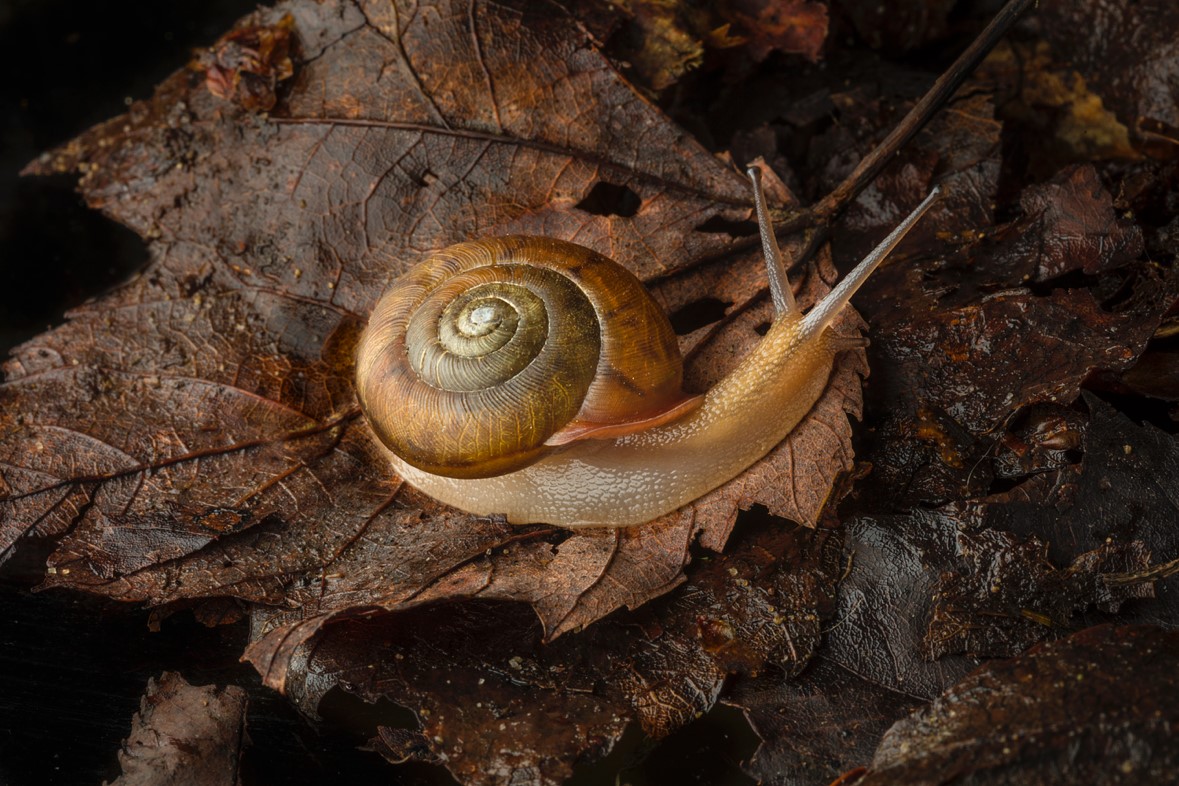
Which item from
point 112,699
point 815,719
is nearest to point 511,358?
point 815,719

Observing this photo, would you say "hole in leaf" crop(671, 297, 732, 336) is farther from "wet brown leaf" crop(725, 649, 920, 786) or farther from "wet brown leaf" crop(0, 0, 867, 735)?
"wet brown leaf" crop(725, 649, 920, 786)

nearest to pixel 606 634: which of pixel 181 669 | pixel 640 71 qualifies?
pixel 181 669

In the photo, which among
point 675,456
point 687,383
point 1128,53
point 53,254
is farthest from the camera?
point 53,254

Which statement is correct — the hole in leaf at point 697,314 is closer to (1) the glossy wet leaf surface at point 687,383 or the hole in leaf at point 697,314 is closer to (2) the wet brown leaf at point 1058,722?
(1) the glossy wet leaf surface at point 687,383

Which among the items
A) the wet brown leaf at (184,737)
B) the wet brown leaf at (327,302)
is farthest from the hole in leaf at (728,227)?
the wet brown leaf at (184,737)

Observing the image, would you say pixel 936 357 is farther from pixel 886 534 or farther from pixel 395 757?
pixel 395 757

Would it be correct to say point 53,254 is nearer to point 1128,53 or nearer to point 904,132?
point 904,132

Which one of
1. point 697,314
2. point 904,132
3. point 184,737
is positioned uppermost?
point 904,132

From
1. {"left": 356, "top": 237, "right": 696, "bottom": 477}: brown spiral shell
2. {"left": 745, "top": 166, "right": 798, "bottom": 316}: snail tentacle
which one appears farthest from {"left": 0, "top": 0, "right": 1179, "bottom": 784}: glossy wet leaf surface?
{"left": 356, "top": 237, "right": 696, "bottom": 477}: brown spiral shell
